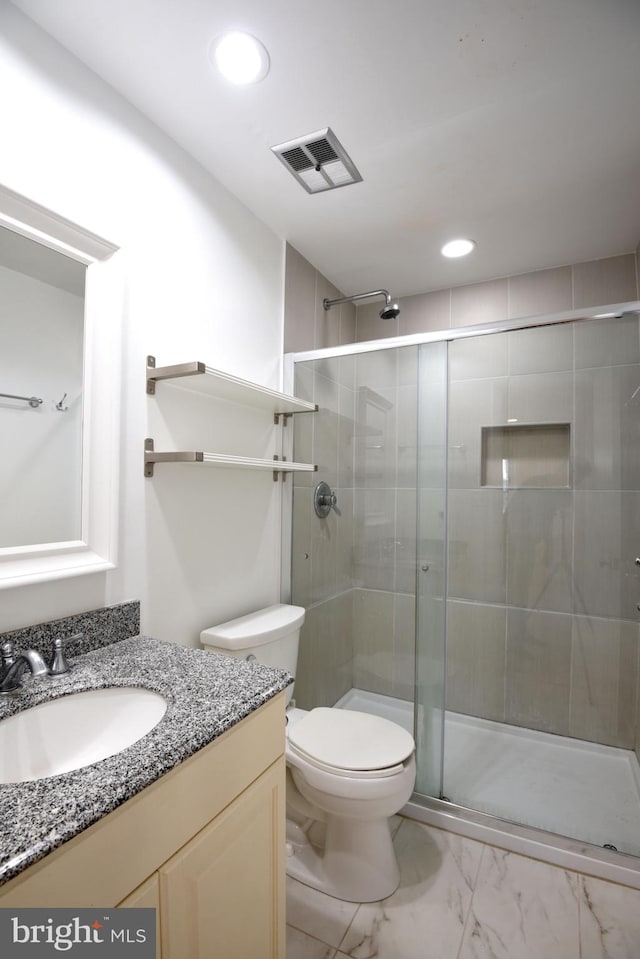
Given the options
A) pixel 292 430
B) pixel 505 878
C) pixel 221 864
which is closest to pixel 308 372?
pixel 292 430

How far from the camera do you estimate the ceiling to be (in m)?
1.16

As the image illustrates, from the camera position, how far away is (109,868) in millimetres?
673

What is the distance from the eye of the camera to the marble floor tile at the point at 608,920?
4.27 feet

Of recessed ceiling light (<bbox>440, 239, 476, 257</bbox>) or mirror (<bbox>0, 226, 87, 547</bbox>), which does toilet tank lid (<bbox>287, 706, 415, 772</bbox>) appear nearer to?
mirror (<bbox>0, 226, 87, 547</bbox>)

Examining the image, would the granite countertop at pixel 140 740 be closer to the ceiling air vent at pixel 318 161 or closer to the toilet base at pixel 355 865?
the toilet base at pixel 355 865

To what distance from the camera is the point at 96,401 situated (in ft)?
4.19

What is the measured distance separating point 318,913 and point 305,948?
0.12 meters

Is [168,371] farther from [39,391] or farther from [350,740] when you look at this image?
[350,740]

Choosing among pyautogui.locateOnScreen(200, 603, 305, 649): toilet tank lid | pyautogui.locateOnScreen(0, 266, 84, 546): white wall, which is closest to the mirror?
pyautogui.locateOnScreen(0, 266, 84, 546): white wall

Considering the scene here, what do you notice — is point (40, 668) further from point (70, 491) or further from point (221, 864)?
point (221, 864)

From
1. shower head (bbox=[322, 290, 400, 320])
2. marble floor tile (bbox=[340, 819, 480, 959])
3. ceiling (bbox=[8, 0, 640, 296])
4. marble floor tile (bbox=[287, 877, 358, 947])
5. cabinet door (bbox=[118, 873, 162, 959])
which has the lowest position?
marble floor tile (bbox=[287, 877, 358, 947])

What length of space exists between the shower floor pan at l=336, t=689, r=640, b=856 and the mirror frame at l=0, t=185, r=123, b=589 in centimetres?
150

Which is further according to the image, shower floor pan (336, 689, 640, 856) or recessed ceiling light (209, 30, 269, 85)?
shower floor pan (336, 689, 640, 856)

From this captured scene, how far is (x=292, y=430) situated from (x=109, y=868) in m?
1.72
